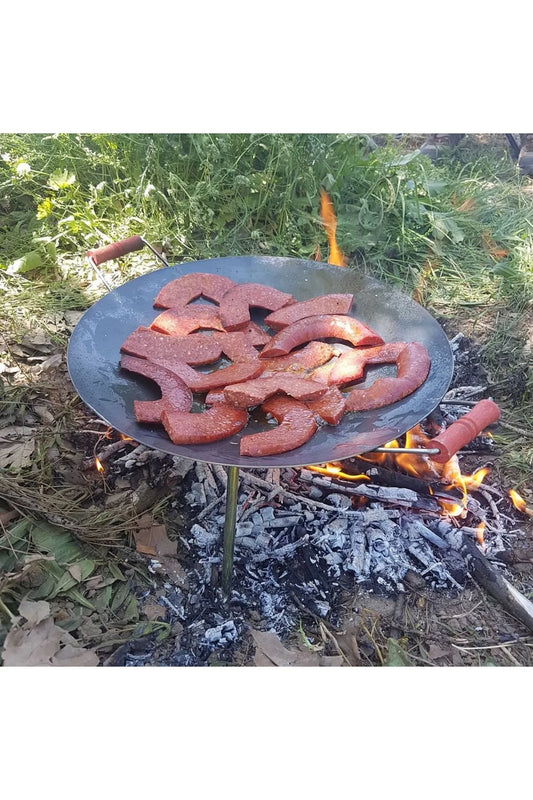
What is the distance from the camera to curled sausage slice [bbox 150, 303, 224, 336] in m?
3.19

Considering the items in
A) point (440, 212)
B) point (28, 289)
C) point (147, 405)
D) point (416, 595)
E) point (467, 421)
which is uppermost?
point (467, 421)

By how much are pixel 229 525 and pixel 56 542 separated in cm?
90

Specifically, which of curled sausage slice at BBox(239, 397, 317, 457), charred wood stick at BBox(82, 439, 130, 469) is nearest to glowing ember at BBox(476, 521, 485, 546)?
curled sausage slice at BBox(239, 397, 317, 457)

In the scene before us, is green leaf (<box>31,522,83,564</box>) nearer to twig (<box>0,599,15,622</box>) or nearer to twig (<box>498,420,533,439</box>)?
twig (<box>0,599,15,622</box>)

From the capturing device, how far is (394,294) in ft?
10.9

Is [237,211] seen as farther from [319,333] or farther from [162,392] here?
[162,392]

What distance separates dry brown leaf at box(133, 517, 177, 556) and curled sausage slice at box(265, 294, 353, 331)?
3.61 ft

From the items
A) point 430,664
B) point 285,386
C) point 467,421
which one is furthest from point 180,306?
point 430,664

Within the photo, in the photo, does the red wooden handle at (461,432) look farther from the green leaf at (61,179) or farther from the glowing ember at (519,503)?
the green leaf at (61,179)

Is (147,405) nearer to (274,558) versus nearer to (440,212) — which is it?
(274,558)

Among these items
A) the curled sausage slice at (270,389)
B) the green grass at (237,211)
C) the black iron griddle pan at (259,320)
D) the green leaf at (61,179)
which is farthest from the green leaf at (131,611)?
the green leaf at (61,179)

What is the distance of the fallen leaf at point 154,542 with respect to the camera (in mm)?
3166

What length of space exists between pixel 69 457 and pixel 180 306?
998 millimetres

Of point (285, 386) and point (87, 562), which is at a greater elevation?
point (285, 386)
